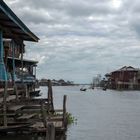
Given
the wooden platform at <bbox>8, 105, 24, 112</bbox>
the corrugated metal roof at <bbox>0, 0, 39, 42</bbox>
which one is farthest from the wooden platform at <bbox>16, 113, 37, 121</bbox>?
the corrugated metal roof at <bbox>0, 0, 39, 42</bbox>

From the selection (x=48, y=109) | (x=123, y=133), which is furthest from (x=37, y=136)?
(x=123, y=133)

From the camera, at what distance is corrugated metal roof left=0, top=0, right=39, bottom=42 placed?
17656 mm

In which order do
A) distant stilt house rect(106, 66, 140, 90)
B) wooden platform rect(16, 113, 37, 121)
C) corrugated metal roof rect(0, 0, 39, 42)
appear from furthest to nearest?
distant stilt house rect(106, 66, 140, 90) < wooden platform rect(16, 113, 37, 121) < corrugated metal roof rect(0, 0, 39, 42)

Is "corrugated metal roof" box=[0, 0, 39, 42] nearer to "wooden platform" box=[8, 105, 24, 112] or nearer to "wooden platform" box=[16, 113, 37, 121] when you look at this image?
"wooden platform" box=[8, 105, 24, 112]

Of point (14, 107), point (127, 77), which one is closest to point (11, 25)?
point (14, 107)

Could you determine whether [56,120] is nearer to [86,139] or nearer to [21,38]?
[21,38]

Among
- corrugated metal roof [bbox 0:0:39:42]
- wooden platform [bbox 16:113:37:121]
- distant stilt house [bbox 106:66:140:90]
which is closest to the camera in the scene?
corrugated metal roof [bbox 0:0:39:42]

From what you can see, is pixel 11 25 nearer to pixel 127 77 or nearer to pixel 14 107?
pixel 14 107

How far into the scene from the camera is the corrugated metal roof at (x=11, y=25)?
57.9ft

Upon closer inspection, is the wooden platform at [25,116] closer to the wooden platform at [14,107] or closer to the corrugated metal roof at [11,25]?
the wooden platform at [14,107]

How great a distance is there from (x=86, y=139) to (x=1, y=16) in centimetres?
1684

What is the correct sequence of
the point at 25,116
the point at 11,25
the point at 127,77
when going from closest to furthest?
the point at 25,116, the point at 11,25, the point at 127,77

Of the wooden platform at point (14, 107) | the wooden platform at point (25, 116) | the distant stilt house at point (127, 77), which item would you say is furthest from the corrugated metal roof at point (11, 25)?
the distant stilt house at point (127, 77)

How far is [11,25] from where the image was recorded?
20.5 m
